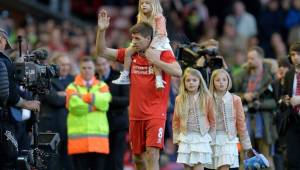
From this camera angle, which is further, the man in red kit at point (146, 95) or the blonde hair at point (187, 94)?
the blonde hair at point (187, 94)

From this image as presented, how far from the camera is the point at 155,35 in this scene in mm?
12984

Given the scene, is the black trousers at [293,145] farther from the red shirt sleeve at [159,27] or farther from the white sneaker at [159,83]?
the red shirt sleeve at [159,27]

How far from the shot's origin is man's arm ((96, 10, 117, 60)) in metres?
13.0

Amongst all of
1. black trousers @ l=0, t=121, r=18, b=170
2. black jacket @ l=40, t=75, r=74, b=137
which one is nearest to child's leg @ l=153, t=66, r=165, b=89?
black trousers @ l=0, t=121, r=18, b=170

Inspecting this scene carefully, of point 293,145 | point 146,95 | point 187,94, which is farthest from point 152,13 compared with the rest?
point 293,145

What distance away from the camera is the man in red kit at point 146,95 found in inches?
502

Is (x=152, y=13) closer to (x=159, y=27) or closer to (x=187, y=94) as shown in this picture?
(x=159, y=27)

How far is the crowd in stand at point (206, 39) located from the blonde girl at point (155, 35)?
1.88 meters

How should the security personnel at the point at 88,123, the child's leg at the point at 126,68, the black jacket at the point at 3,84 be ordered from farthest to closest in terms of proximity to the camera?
the security personnel at the point at 88,123 < the child's leg at the point at 126,68 < the black jacket at the point at 3,84

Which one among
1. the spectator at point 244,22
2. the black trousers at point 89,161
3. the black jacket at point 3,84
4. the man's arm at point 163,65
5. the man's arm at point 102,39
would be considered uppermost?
the spectator at point 244,22

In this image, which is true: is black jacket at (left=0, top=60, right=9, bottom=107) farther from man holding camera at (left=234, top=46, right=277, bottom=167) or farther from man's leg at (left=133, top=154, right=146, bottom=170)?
man holding camera at (left=234, top=46, right=277, bottom=167)

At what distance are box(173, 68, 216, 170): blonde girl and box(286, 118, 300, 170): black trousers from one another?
162cm

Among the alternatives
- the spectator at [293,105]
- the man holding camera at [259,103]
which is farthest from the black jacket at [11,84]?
the man holding camera at [259,103]

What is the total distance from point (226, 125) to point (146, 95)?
1284mm
